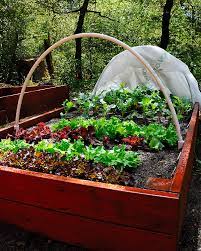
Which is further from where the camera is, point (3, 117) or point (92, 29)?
point (92, 29)

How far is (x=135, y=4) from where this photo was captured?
559 inches

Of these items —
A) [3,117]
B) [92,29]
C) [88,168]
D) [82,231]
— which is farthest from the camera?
[92,29]

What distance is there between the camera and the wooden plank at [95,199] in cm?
198

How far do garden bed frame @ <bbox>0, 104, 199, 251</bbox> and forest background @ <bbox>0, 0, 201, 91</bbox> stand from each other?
361 inches

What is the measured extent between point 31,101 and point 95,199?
370 cm

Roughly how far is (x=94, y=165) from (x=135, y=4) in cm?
1287

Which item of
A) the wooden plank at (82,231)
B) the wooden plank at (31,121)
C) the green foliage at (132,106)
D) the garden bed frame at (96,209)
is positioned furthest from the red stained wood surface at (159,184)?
the green foliage at (132,106)

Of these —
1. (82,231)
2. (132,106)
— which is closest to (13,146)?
(82,231)

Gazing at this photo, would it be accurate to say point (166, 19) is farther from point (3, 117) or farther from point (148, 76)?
point (3, 117)

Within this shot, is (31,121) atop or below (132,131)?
below

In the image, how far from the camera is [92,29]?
1406 cm

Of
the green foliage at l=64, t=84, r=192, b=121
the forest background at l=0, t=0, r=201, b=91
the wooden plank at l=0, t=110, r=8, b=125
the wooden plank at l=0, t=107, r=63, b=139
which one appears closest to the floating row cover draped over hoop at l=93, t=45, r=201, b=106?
the green foliage at l=64, t=84, r=192, b=121

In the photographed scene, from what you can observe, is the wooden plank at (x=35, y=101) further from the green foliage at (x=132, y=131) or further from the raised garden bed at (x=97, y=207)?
the raised garden bed at (x=97, y=207)

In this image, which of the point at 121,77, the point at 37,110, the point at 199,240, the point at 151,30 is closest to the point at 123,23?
the point at 151,30
